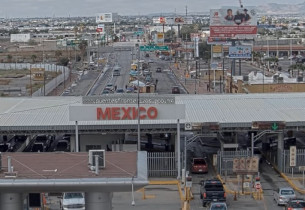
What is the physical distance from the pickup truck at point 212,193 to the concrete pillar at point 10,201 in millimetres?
9950

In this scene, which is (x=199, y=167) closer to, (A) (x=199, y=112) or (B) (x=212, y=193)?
(A) (x=199, y=112)

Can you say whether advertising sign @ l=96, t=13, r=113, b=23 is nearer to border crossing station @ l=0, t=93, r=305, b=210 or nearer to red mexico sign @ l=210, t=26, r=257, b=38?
red mexico sign @ l=210, t=26, r=257, b=38

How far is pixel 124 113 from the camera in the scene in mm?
22484

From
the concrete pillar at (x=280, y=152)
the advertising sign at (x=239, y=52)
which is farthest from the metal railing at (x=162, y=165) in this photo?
the advertising sign at (x=239, y=52)

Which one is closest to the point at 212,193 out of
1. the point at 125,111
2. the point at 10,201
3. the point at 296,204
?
the point at 296,204

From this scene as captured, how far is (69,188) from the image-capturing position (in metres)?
11.0

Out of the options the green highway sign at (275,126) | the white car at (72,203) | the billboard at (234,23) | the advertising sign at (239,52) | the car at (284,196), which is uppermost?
the billboard at (234,23)

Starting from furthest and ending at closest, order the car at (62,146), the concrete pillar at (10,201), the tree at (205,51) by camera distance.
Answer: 1. the tree at (205,51)
2. the car at (62,146)
3. the concrete pillar at (10,201)

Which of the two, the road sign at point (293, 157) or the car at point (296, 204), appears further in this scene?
the road sign at point (293, 157)

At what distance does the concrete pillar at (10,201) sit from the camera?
1120 centimetres

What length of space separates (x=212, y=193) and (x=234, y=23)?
33387 mm

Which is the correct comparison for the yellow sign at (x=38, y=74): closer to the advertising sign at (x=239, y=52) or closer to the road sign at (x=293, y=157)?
the advertising sign at (x=239, y=52)

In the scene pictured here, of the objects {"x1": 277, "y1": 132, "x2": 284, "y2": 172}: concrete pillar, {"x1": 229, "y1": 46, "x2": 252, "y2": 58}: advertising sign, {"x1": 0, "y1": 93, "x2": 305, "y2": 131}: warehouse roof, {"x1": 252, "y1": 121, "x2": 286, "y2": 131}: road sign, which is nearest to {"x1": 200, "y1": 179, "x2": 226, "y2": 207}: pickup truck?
{"x1": 0, "y1": 93, "x2": 305, "y2": 131}: warehouse roof

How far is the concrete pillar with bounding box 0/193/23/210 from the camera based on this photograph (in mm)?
11195
